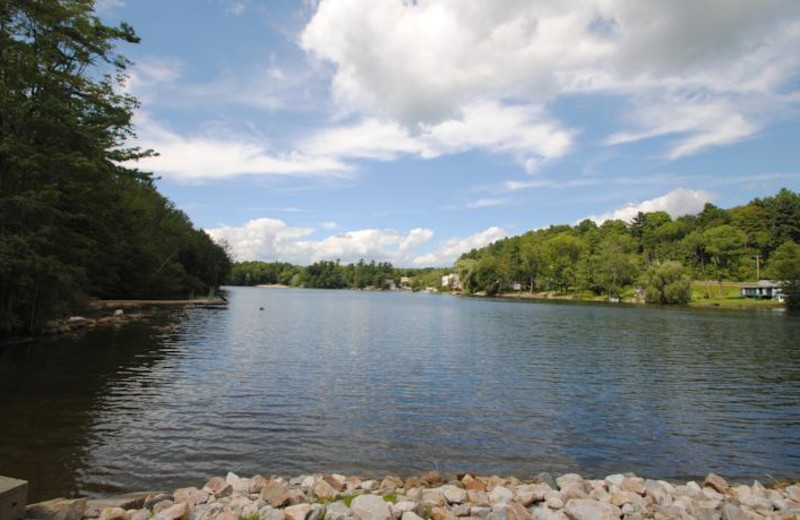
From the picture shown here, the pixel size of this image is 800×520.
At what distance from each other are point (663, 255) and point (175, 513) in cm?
16361

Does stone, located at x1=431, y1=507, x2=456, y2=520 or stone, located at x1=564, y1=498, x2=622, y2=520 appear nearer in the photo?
stone, located at x1=431, y1=507, x2=456, y2=520

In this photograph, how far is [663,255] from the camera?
147m

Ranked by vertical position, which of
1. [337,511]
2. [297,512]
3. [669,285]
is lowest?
[337,511]

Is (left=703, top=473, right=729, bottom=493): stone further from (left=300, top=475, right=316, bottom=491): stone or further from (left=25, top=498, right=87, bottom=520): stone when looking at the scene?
Answer: (left=25, top=498, right=87, bottom=520): stone

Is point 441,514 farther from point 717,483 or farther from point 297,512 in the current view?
point 717,483

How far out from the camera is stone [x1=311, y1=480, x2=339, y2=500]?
849 centimetres

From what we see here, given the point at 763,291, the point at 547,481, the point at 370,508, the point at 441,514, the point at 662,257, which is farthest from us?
the point at 662,257

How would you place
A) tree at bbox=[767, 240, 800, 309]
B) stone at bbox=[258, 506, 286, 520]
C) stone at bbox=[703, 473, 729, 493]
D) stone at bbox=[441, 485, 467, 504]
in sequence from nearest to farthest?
stone at bbox=[258, 506, 286, 520]
stone at bbox=[441, 485, 467, 504]
stone at bbox=[703, 473, 729, 493]
tree at bbox=[767, 240, 800, 309]

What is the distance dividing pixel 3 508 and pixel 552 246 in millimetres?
169956

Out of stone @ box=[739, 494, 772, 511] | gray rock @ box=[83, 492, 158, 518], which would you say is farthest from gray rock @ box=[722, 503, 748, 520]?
gray rock @ box=[83, 492, 158, 518]

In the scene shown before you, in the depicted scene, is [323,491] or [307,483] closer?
[323,491]

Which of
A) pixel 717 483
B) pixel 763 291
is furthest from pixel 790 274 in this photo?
pixel 717 483

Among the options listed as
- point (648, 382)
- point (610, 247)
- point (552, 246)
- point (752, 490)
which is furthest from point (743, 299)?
point (752, 490)

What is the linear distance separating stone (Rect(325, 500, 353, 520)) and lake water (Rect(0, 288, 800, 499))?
3570 mm
